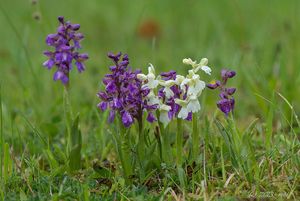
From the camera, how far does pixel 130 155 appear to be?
273cm

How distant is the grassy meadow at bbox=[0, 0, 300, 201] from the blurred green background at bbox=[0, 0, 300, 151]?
1 cm

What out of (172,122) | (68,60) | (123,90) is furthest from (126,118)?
(172,122)

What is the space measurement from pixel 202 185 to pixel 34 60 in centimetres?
325

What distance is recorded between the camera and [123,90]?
2.58 metres

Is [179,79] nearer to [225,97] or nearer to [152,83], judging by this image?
[152,83]

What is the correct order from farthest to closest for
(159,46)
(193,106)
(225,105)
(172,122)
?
(159,46) < (172,122) < (225,105) < (193,106)

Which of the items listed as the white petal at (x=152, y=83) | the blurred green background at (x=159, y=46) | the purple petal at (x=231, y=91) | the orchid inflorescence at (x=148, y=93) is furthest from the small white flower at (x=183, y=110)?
the blurred green background at (x=159, y=46)

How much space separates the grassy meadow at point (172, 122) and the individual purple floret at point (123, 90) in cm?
18

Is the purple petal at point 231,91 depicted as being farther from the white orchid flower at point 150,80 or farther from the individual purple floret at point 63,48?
the individual purple floret at point 63,48

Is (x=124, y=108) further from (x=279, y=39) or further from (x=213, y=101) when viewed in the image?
(x=279, y=39)

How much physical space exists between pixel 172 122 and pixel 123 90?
1144 mm

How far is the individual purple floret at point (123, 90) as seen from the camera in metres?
2.58

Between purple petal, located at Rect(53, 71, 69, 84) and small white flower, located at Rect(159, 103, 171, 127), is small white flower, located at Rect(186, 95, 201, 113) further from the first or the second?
purple petal, located at Rect(53, 71, 69, 84)

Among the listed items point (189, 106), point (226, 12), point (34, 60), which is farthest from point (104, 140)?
point (226, 12)
